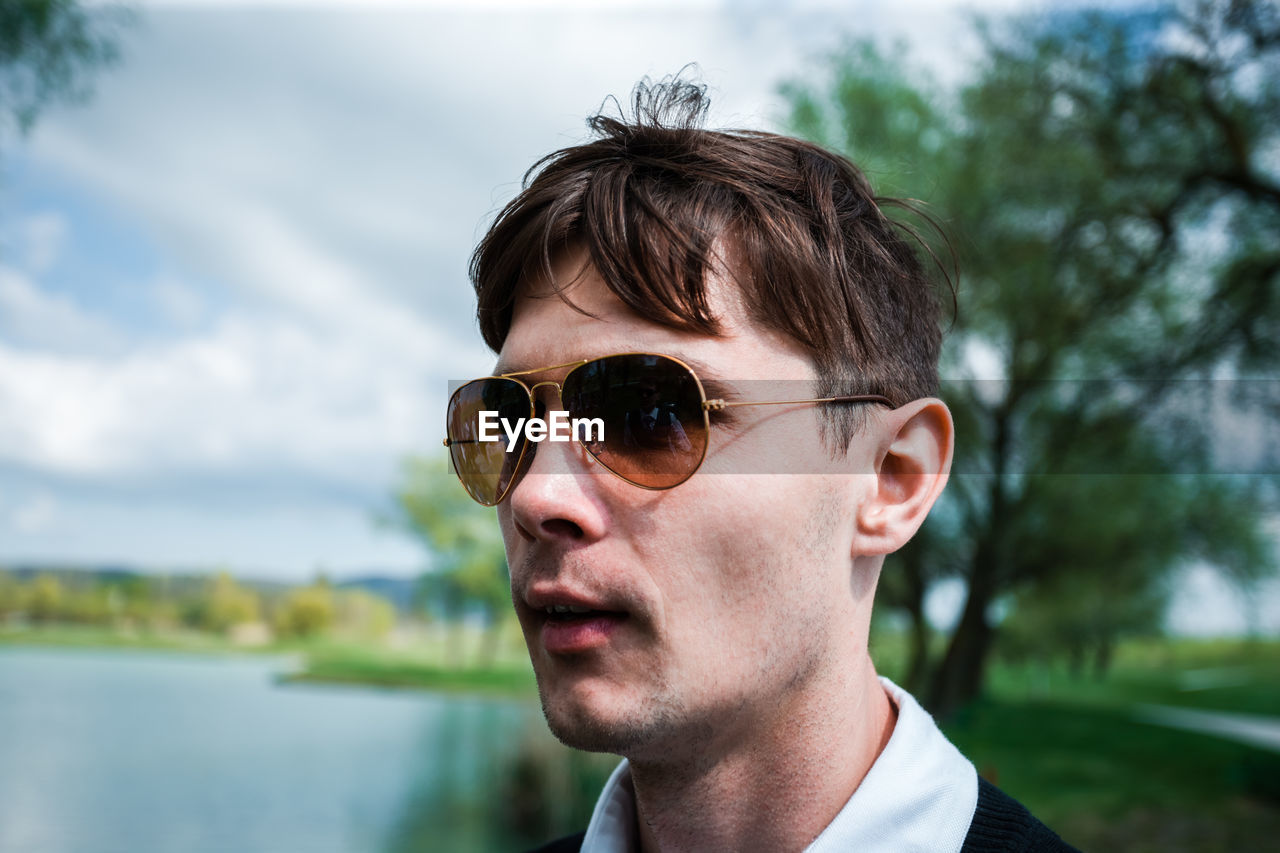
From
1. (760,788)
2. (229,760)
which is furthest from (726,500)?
(229,760)

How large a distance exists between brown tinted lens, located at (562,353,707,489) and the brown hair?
89 mm

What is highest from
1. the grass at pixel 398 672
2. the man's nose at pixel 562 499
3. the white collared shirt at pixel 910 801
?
the man's nose at pixel 562 499

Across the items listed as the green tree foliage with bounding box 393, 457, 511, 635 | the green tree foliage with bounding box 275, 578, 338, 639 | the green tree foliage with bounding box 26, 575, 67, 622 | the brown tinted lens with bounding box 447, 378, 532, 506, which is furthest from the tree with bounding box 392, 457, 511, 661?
the brown tinted lens with bounding box 447, 378, 532, 506

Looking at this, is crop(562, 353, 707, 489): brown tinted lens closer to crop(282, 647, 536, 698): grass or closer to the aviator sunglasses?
the aviator sunglasses

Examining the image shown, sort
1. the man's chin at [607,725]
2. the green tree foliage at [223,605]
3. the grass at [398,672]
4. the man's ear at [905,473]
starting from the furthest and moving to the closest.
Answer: the grass at [398,672] < the green tree foliage at [223,605] < the man's ear at [905,473] < the man's chin at [607,725]

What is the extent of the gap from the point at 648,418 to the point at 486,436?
1.19 feet

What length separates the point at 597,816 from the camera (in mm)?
1634

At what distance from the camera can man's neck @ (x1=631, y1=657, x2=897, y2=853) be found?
4.66 feet

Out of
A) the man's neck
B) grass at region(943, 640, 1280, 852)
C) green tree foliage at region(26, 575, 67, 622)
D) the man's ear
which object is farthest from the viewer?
green tree foliage at region(26, 575, 67, 622)

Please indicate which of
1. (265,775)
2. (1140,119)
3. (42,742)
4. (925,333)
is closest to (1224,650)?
(1140,119)

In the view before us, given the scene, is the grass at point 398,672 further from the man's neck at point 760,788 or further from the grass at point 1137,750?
the man's neck at point 760,788

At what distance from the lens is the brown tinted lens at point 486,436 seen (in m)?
1.54

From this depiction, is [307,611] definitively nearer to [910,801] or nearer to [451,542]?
[451,542]

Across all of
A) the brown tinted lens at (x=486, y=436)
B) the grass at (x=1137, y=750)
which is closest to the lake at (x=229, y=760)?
the grass at (x=1137, y=750)
